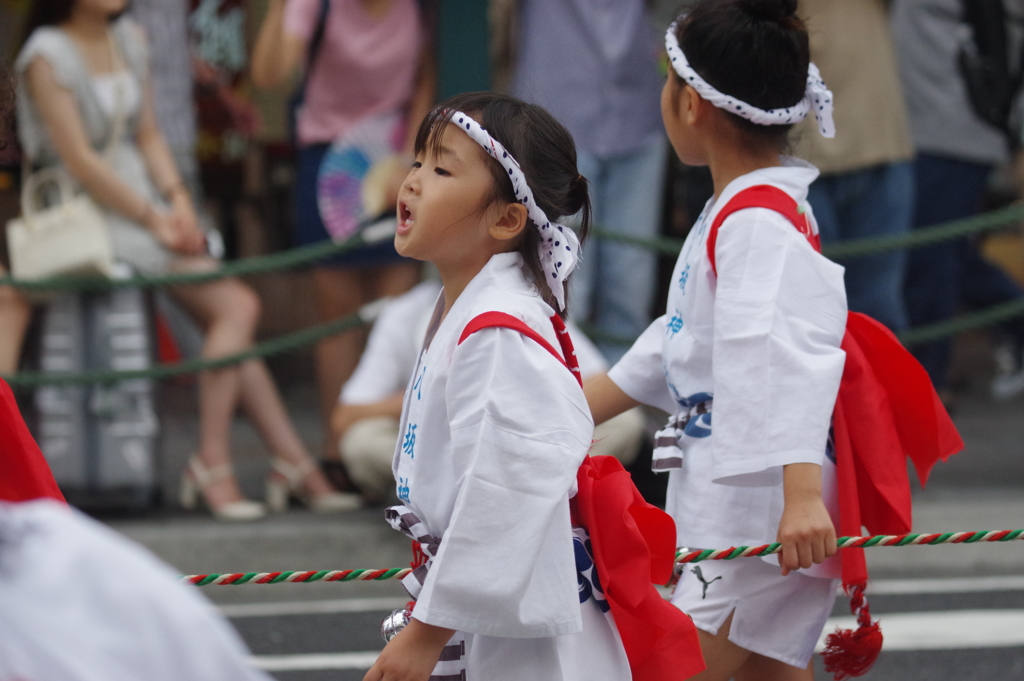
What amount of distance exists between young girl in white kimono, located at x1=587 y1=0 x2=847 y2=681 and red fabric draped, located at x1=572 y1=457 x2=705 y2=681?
0.73 feet

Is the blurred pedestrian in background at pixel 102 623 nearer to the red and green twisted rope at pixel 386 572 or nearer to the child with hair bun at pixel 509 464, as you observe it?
the child with hair bun at pixel 509 464

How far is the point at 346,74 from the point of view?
4.70 metres

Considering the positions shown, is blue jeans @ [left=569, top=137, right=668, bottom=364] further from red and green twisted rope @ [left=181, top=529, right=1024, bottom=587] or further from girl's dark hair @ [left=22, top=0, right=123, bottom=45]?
red and green twisted rope @ [left=181, top=529, right=1024, bottom=587]

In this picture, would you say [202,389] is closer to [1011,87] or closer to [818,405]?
[818,405]

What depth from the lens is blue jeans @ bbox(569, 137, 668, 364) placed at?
485 centimetres

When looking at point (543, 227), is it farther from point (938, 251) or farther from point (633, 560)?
point (938, 251)

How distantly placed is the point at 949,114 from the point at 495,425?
410 centimetres

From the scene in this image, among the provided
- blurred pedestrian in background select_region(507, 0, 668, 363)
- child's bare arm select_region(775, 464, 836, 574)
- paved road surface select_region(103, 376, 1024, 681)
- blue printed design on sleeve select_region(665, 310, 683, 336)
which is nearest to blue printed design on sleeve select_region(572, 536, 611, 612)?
child's bare arm select_region(775, 464, 836, 574)

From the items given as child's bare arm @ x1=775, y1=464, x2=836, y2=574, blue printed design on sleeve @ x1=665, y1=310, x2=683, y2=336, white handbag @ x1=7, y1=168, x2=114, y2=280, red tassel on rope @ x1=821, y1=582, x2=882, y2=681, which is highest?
blue printed design on sleeve @ x1=665, y1=310, x2=683, y2=336

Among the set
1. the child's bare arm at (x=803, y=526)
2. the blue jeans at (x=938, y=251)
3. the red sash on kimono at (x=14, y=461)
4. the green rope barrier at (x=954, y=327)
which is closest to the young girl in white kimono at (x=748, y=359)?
the child's bare arm at (x=803, y=526)

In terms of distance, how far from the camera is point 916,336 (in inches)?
194

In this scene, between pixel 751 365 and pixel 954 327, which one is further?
pixel 954 327

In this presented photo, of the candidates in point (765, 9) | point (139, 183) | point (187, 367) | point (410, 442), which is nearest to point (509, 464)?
point (410, 442)

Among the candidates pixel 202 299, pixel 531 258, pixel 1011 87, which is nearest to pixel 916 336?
pixel 1011 87
